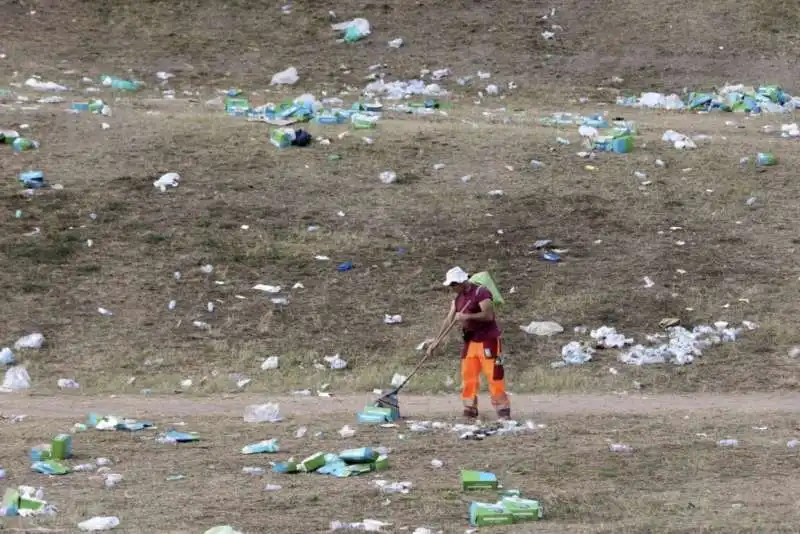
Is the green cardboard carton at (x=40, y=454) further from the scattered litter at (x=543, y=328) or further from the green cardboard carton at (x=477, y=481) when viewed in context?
the scattered litter at (x=543, y=328)

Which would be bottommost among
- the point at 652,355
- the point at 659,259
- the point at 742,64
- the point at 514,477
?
the point at 514,477

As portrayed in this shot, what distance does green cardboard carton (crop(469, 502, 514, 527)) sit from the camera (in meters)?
7.86

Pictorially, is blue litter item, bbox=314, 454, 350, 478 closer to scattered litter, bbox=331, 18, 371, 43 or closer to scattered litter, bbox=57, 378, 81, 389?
scattered litter, bbox=57, 378, 81, 389

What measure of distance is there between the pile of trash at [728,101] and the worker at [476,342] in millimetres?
10385

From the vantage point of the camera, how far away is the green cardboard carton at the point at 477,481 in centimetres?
866

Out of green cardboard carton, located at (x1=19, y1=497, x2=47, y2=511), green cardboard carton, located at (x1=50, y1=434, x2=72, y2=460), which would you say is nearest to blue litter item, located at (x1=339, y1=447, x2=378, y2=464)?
green cardboard carton, located at (x1=50, y1=434, x2=72, y2=460)

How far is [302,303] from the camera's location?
14367 mm

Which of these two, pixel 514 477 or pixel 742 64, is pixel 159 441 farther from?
pixel 742 64

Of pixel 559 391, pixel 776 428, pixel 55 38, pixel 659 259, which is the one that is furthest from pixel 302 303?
pixel 55 38

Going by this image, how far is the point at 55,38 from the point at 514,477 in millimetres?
16029

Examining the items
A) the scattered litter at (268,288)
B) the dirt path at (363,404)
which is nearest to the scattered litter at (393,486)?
the dirt path at (363,404)

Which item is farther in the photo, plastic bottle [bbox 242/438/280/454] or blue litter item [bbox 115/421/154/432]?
blue litter item [bbox 115/421/154/432]

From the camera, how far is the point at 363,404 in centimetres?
1220

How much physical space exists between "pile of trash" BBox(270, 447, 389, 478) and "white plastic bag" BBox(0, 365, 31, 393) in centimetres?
409
